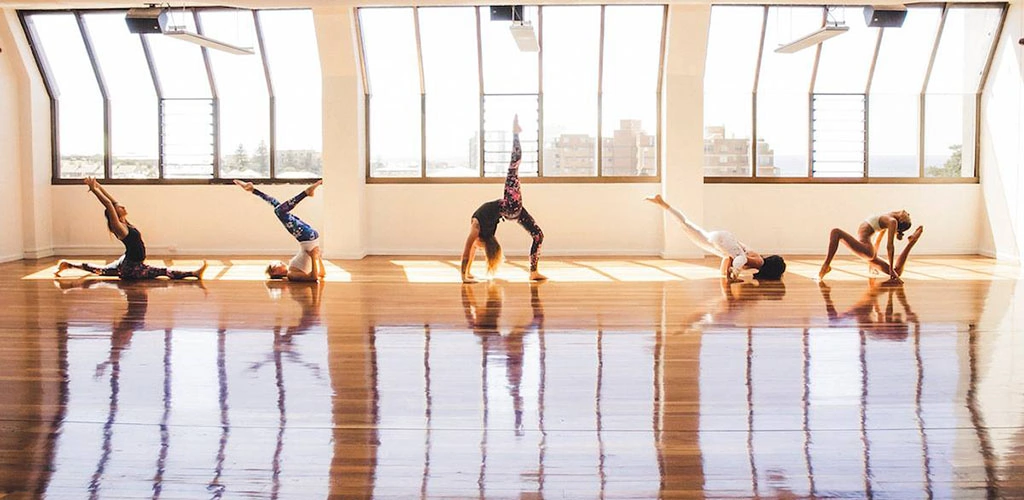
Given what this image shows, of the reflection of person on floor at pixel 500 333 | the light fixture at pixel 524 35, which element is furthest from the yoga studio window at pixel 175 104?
the reflection of person on floor at pixel 500 333

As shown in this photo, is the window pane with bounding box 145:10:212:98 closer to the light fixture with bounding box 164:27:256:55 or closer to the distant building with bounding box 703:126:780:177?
the light fixture with bounding box 164:27:256:55

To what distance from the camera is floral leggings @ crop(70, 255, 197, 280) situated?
33.1 feet

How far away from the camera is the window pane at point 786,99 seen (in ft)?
41.6

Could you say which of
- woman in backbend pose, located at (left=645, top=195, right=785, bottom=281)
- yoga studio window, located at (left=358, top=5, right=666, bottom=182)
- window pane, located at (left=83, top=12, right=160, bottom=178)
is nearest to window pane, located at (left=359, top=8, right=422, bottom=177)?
yoga studio window, located at (left=358, top=5, right=666, bottom=182)

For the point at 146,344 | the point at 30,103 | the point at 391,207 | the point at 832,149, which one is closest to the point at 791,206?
the point at 832,149

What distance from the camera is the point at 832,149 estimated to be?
13188 mm

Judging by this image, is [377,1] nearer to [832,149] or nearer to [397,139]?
[397,139]

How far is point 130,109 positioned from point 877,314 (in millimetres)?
10295

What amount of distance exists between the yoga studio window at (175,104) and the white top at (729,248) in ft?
18.7

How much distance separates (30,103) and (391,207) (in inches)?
193

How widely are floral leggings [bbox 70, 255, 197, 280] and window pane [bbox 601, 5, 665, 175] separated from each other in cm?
581

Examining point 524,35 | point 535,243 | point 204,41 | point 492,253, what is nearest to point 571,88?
point 524,35

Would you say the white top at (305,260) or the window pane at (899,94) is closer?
the white top at (305,260)

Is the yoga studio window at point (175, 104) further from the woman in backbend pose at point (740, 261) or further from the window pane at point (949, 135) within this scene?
the window pane at point (949, 135)
